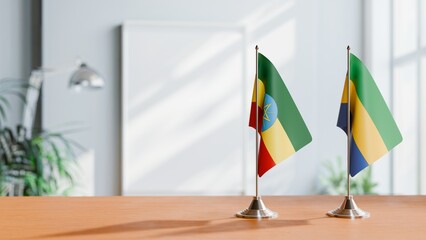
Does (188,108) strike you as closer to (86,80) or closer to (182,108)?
(182,108)

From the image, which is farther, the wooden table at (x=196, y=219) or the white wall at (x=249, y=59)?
the white wall at (x=249, y=59)

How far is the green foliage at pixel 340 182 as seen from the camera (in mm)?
5824

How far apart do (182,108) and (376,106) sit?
433 centimetres

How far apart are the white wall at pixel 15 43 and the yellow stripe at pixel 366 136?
4177 mm

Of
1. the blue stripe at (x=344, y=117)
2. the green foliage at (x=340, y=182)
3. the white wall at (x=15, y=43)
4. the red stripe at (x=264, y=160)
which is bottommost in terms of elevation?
the green foliage at (x=340, y=182)

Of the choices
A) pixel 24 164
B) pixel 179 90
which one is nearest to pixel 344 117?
pixel 24 164

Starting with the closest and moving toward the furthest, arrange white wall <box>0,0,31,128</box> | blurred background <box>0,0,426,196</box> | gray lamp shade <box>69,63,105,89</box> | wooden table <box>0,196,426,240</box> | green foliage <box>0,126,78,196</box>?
wooden table <box>0,196,426,240</box> → green foliage <box>0,126,78,196</box> → gray lamp shade <box>69,63,105,89</box> → white wall <box>0,0,31,128</box> → blurred background <box>0,0,426,196</box>

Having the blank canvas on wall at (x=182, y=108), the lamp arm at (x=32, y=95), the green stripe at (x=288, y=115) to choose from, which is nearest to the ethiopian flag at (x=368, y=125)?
the green stripe at (x=288, y=115)

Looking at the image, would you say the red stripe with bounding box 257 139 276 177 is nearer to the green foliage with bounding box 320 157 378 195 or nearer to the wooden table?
the wooden table

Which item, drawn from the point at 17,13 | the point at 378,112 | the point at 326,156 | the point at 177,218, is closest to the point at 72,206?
the point at 177,218

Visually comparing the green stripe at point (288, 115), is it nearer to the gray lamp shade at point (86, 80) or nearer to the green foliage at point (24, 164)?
the green foliage at point (24, 164)

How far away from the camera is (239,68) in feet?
19.3

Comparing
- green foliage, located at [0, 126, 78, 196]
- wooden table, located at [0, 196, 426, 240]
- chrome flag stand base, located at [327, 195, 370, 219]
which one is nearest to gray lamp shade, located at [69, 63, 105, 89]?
green foliage, located at [0, 126, 78, 196]

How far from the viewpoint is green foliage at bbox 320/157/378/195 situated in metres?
5.82
